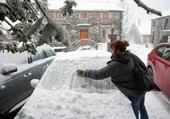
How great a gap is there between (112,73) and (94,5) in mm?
23501

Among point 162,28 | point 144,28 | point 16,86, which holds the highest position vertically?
point 144,28

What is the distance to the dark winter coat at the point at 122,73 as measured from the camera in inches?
101

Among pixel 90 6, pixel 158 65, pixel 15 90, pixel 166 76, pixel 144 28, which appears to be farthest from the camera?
pixel 144 28

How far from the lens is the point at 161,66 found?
4699 millimetres

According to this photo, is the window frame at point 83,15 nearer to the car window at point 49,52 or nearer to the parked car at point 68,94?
the car window at point 49,52

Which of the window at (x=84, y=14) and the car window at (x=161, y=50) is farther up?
the window at (x=84, y=14)

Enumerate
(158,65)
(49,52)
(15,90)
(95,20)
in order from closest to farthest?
(15,90) < (158,65) < (49,52) < (95,20)

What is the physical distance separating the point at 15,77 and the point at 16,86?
21 centimetres

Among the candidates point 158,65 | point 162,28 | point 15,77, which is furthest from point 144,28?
point 15,77

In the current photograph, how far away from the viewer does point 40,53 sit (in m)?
5.88

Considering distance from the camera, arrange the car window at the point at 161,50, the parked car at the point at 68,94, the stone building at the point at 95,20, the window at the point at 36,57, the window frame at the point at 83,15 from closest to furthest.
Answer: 1. the parked car at the point at 68,94
2. the car window at the point at 161,50
3. the window at the point at 36,57
4. the stone building at the point at 95,20
5. the window frame at the point at 83,15

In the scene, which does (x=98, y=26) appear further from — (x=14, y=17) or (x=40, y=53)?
(x=14, y=17)

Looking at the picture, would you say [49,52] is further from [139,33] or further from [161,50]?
[139,33]

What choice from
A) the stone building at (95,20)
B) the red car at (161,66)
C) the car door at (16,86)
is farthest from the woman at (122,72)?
the stone building at (95,20)
